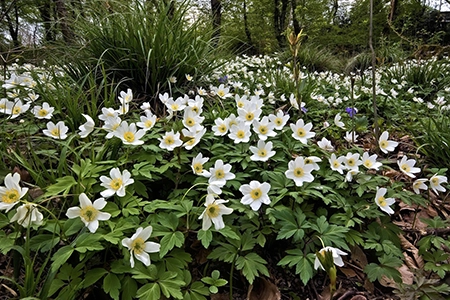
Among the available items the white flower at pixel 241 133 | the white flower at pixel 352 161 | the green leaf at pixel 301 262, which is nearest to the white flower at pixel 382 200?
the white flower at pixel 352 161

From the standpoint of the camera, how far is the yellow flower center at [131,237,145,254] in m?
0.94

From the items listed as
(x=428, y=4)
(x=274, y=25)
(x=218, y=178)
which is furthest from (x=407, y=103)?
(x=428, y=4)

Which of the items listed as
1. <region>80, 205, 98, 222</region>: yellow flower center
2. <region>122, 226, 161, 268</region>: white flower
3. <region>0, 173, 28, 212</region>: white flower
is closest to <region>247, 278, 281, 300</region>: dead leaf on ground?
<region>122, 226, 161, 268</region>: white flower

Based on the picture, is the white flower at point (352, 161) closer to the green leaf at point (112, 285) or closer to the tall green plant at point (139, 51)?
the green leaf at point (112, 285)

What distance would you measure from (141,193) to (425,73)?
4.31 meters

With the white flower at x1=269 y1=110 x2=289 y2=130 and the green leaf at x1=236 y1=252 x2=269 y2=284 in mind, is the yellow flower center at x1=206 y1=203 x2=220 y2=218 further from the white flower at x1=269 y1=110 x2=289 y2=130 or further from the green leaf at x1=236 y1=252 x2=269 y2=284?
the white flower at x1=269 y1=110 x2=289 y2=130

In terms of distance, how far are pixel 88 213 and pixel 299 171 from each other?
33.0 inches

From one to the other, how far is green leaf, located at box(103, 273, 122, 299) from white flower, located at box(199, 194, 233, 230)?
1.07 ft

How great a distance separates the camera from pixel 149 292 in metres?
0.91

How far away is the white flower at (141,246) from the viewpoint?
0.93 metres

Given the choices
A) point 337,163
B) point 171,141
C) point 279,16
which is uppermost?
point 279,16

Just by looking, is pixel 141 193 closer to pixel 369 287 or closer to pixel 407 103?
pixel 369 287

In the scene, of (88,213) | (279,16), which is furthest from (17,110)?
(279,16)

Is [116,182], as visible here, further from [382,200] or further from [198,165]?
[382,200]
